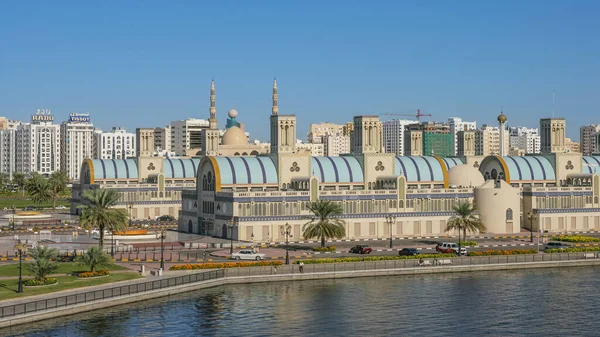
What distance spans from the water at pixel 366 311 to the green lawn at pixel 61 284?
645cm

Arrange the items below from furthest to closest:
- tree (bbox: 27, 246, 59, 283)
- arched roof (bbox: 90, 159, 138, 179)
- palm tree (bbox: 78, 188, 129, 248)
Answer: arched roof (bbox: 90, 159, 138, 179), palm tree (bbox: 78, 188, 129, 248), tree (bbox: 27, 246, 59, 283)

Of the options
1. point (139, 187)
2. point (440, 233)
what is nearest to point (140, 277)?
point (440, 233)

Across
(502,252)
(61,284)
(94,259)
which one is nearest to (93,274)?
(94,259)

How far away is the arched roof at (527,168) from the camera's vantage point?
502ft

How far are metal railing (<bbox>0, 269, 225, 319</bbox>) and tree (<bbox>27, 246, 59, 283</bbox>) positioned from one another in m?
6.63

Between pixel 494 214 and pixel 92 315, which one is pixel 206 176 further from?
pixel 92 315

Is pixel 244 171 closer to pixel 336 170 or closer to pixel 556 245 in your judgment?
pixel 336 170

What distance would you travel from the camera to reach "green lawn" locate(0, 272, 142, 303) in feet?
266

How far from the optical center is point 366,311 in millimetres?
80500

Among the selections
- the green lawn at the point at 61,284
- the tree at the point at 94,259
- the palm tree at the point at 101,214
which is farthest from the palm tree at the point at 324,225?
the tree at the point at 94,259

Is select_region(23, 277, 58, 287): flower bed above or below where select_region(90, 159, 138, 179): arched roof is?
below

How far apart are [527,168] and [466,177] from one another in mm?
11773

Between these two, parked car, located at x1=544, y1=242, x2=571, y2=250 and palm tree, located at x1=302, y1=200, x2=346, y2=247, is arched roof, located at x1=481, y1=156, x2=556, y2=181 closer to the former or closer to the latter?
parked car, located at x1=544, y1=242, x2=571, y2=250

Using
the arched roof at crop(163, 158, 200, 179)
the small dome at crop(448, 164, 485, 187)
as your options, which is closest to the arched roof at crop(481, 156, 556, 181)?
the small dome at crop(448, 164, 485, 187)
